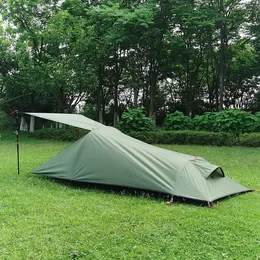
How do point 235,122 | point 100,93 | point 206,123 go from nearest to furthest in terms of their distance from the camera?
1. point 235,122
2. point 206,123
3. point 100,93

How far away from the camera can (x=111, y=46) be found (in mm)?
14172

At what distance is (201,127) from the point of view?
1224cm

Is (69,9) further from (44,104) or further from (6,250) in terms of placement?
(6,250)

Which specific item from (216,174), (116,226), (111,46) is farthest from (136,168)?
(111,46)

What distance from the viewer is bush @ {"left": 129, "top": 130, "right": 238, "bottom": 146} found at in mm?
10961

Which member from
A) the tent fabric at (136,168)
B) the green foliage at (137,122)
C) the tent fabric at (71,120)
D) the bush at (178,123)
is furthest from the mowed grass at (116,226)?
the bush at (178,123)

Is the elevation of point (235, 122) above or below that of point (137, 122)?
above

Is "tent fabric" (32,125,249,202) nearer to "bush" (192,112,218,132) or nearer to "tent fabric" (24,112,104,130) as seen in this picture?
"tent fabric" (24,112,104,130)

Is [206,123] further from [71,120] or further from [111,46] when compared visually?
[71,120]

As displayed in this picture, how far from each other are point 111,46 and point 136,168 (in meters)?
10.7

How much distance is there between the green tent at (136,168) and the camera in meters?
4.22

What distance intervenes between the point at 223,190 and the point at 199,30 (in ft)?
38.3

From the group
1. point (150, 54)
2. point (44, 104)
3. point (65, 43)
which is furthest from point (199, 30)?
point (44, 104)

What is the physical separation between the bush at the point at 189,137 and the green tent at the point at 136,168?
6409mm
